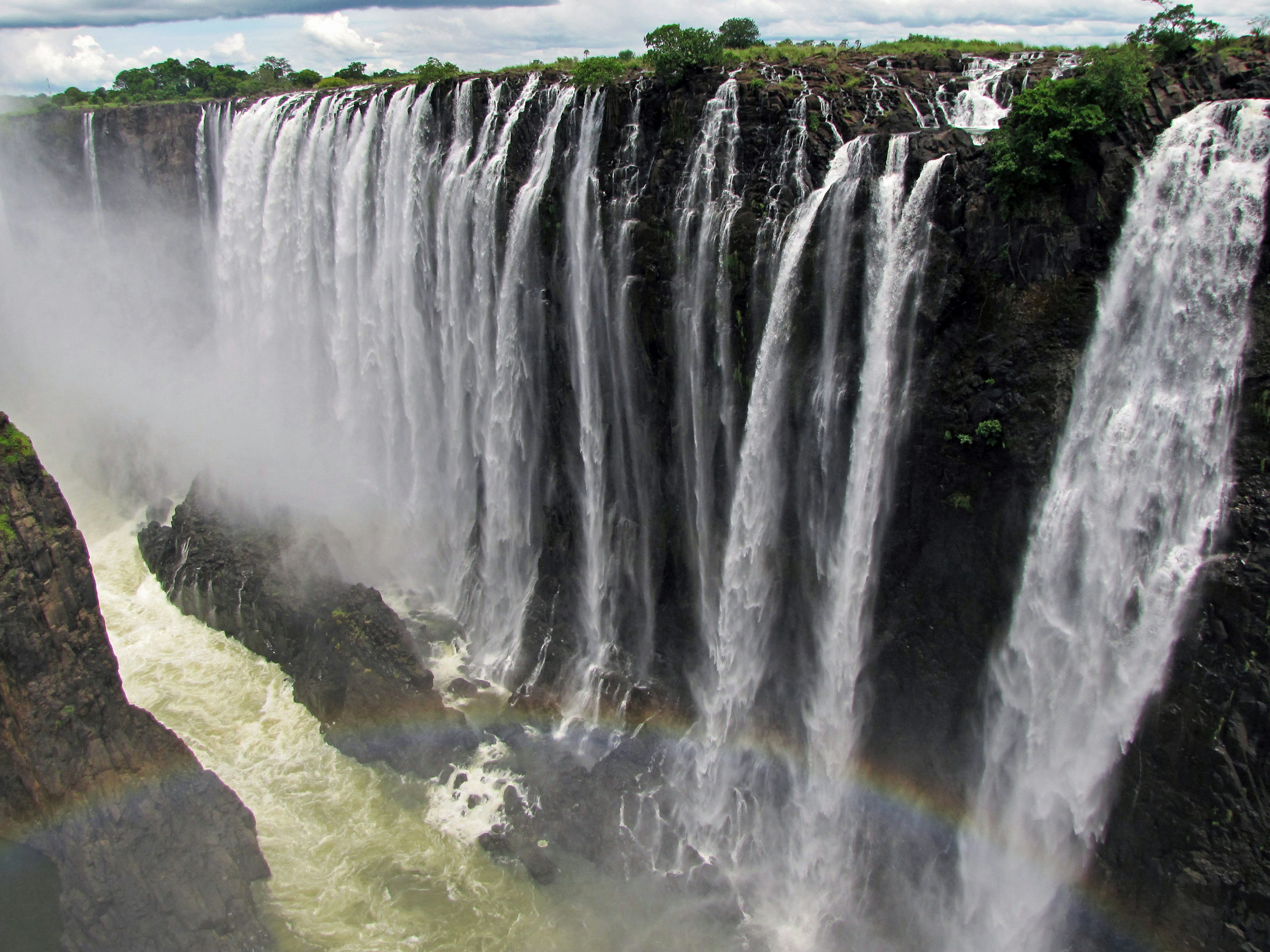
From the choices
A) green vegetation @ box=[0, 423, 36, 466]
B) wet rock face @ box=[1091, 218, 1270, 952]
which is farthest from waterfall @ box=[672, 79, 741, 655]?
green vegetation @ box=[0, 423, 36, 466]

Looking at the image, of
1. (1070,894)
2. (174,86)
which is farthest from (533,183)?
(174,86)

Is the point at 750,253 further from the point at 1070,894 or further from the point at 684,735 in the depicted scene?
the point at 1070,894

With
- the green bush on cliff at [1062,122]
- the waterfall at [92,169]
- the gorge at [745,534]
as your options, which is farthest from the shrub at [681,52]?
the waterfall at [92,169]

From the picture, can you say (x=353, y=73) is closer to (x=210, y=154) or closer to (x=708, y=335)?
(x=210, y=154)

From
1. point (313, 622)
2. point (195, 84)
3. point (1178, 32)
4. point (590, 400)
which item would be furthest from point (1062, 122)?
point (195, 84)

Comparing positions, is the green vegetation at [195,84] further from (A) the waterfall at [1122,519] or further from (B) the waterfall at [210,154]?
(A) the waterfall at [1122,519]

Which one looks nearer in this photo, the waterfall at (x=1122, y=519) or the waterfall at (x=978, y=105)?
the waterfall at (x=1122, y=519)
